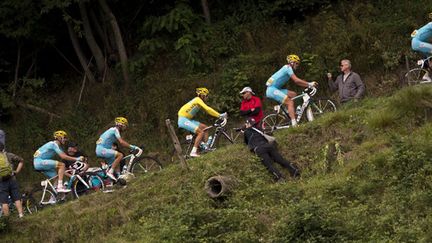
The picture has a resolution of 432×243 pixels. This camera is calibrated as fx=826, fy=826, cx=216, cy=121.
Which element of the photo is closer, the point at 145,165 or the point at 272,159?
the point at 272,159

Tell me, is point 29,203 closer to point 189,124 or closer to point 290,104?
point 189,124

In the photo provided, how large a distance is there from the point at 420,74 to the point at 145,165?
7.56 meters

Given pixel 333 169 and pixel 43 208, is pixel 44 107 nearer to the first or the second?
pixel 43 208

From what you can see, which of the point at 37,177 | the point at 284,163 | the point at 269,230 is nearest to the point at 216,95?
the point at 37,177

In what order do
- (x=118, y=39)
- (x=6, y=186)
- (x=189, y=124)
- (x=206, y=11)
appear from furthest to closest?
(x=118, y=39)
(x=206, y=11)
(x=189, y=124)
(x=6, y=186)

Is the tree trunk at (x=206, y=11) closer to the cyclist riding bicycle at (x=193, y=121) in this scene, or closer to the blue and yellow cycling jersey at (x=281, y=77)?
the cyclist riding bicycle at (x=193, y=121)

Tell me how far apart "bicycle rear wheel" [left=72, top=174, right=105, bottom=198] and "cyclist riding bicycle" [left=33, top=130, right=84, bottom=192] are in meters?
0.31

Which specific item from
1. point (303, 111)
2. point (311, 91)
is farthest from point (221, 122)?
point (311, 91)

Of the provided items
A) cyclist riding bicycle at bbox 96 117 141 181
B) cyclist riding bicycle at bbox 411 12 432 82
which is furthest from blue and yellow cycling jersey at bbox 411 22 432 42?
cyclist riding bicycle at bbox 96 117 141 181

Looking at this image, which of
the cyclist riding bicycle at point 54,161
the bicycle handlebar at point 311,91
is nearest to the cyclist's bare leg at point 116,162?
the cyclist riding bicycle at point 54,161

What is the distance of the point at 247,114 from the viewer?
63.8 feet

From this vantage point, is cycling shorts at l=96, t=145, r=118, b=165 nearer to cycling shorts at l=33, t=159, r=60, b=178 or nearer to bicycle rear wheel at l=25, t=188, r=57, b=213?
cycling shorts at l=33, t=159, r=60, b=178

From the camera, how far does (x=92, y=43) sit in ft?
98.3

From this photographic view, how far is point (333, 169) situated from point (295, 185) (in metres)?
1.02
